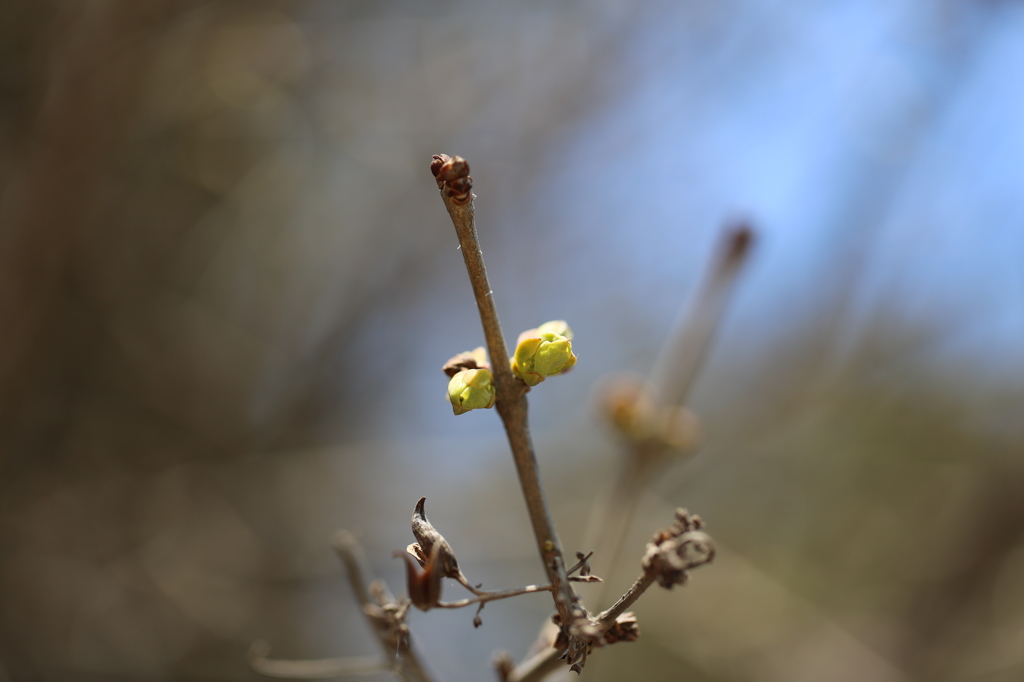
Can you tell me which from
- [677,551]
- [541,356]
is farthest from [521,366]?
[677,551]

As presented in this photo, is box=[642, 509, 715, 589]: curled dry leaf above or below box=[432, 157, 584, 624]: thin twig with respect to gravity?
below

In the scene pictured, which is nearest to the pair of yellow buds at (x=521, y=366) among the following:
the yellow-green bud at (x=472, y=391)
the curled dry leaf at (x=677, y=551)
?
the yellow-green bud at (x=472, y=391)

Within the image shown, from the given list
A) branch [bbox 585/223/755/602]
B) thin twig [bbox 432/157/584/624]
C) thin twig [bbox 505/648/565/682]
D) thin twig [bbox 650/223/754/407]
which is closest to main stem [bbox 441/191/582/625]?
thin twig [bbox 432/157/584/624]

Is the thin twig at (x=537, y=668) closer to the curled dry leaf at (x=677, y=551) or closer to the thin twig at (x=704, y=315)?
the curled dry leaf at (x=677, y=551)

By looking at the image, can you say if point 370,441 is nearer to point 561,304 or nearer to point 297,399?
point 297,399

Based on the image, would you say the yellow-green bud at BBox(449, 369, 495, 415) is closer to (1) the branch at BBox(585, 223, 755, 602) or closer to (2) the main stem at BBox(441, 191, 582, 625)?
(2) the main stem at BBox(441, 191, 582, 625)

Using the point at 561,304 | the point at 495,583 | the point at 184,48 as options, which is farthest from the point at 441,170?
the point at 561,304
